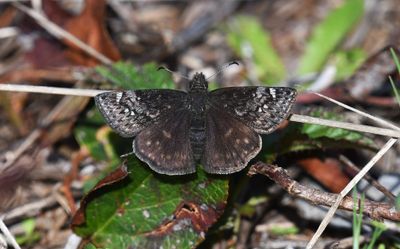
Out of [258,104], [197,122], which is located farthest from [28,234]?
[258,104]

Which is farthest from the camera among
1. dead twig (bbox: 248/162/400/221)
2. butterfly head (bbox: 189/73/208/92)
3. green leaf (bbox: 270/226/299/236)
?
green leaf (bbox: 270/226/299/236)

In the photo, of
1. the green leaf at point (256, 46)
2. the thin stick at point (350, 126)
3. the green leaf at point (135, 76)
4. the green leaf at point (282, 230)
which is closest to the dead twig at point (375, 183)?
the thin stick at point (350, 126)

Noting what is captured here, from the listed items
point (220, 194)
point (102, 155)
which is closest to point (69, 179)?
point (102, 155)

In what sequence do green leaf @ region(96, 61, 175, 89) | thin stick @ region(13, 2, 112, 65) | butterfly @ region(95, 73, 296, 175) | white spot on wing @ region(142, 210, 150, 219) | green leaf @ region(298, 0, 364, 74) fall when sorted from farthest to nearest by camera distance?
green leaf @ region(298, 0, 364, 74) → thin stick @ region(13, 2, 112, 65) → green leaf @ region(96, 61, 175, 89) → white spot on wing @ region(142, 210, 150, 219) → butterfly @ region(95, 73, 296, 175)

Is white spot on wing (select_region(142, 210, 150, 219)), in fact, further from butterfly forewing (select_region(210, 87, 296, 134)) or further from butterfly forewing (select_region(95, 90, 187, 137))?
butterfly forewing (select_region(210, 87, 296, 134))

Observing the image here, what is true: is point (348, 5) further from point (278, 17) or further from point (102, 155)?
point (102, 155)

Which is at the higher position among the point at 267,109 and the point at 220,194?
the point at 267,109

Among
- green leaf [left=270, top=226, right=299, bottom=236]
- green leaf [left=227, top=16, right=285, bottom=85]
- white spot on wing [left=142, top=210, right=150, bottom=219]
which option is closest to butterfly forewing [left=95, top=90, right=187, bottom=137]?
white spot on wing [left=142, top=210, right=150, bottom=219]
